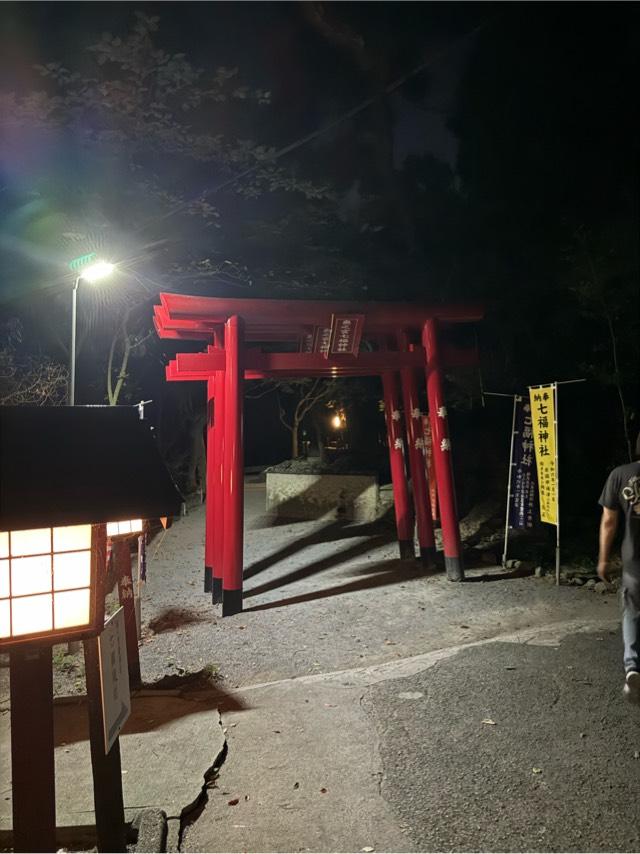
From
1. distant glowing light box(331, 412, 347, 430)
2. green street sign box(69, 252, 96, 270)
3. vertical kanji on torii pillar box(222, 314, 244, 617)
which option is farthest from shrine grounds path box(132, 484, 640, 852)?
distant glowing light box(331, 412, 347, 430)

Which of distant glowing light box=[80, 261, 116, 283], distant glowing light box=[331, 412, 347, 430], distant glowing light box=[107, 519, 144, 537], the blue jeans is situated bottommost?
the blue jeans

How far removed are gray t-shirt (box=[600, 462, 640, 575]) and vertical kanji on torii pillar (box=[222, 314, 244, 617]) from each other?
5.07 m

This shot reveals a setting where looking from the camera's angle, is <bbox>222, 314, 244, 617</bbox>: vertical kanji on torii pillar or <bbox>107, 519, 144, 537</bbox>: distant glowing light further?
<bbox>222, 314, 244, 617</bbox>: vertical kanji on torii pillar

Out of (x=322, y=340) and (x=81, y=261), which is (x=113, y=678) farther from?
(x=81, y=261)

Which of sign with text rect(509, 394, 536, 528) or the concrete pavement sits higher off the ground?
sign with text rect(509, 394, 536, 528)

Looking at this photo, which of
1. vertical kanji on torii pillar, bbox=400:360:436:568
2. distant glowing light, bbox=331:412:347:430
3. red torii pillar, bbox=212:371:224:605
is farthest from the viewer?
distant glowing light, bbox=331:412:347:430

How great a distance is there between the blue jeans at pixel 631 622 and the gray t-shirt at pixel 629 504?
A: 0.11 metres

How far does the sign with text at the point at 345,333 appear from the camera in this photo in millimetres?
9195

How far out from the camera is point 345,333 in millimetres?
9312

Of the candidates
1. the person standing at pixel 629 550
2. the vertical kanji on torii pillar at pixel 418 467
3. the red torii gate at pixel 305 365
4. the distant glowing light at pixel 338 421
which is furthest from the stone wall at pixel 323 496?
the distant glowing light at pixel 338 421

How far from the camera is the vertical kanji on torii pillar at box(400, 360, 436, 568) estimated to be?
1012cm

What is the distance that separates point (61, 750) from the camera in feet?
14.1

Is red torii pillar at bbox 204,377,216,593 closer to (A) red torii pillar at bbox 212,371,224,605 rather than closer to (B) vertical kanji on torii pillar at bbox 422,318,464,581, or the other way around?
(A) red torii pillar at bbox 212,371,224,605

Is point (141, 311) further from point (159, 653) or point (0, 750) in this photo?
point (0, 750)
